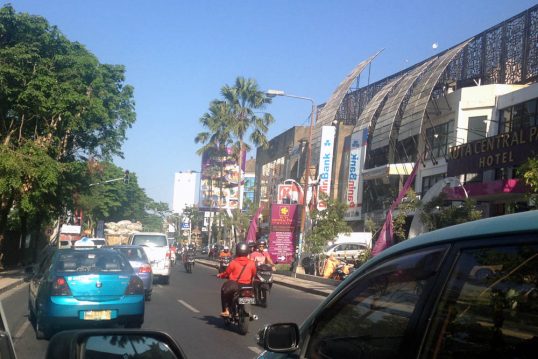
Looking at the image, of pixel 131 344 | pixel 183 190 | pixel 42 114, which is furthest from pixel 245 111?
pixel 183 190

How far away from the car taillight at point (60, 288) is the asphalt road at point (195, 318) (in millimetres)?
843

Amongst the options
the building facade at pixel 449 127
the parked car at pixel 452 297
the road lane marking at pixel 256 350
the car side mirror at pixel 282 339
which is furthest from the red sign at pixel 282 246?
the parked car at pixel 452 297

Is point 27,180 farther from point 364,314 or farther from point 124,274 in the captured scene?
point 364,314

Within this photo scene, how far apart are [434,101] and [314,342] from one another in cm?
3455

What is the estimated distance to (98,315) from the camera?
983 centimetres

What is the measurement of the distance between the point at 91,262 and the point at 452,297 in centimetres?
879

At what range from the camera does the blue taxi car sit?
960 cm

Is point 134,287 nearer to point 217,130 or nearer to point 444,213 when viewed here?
point 444,213

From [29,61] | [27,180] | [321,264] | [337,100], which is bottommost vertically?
[321,264]

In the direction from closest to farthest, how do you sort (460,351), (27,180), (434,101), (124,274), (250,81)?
(460,351), (124,274), (27,180), (434,101), (250,81)

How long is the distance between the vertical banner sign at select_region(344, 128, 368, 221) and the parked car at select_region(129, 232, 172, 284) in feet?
76.4

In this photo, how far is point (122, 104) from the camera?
37.6 metres

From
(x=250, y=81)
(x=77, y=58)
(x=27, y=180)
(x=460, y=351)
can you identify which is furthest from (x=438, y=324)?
(x=250, y=81)

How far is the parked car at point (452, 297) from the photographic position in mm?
2188
